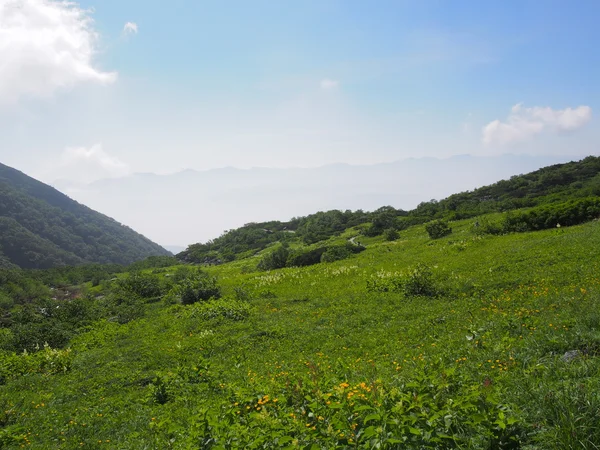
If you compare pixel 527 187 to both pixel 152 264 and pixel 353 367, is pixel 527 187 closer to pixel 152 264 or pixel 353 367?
pixel 152 264

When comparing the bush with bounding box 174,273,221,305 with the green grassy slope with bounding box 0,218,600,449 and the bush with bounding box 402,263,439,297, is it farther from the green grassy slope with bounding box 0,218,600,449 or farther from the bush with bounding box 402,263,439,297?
the bush with bounding box 402,263,439,297

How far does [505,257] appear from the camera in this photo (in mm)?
20750

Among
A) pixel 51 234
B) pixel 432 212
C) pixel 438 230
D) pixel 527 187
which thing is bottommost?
pixel 438 230

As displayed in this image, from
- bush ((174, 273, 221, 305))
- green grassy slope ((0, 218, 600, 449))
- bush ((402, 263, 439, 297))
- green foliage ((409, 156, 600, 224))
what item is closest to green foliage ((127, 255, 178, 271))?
bush ((174, 273, 221, 305))

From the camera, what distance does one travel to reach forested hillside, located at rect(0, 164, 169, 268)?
9862cm

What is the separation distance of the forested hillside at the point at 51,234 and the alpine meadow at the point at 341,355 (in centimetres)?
7576

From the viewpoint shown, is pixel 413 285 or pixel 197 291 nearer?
pixel 413 285

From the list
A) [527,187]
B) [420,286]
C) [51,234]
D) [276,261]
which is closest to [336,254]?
[276,261]

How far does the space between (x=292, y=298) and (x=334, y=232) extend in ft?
151

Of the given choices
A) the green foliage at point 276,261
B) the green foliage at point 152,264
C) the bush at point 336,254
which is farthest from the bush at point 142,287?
the green foliage at point 152,264

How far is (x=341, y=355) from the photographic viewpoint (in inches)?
459

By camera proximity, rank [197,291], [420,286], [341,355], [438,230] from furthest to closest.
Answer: [438,230]
[197,291]
[420,286]
[341,355]

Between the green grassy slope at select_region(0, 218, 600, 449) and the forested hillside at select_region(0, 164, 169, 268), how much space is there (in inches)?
3117

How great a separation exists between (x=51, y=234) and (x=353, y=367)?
446 feet
